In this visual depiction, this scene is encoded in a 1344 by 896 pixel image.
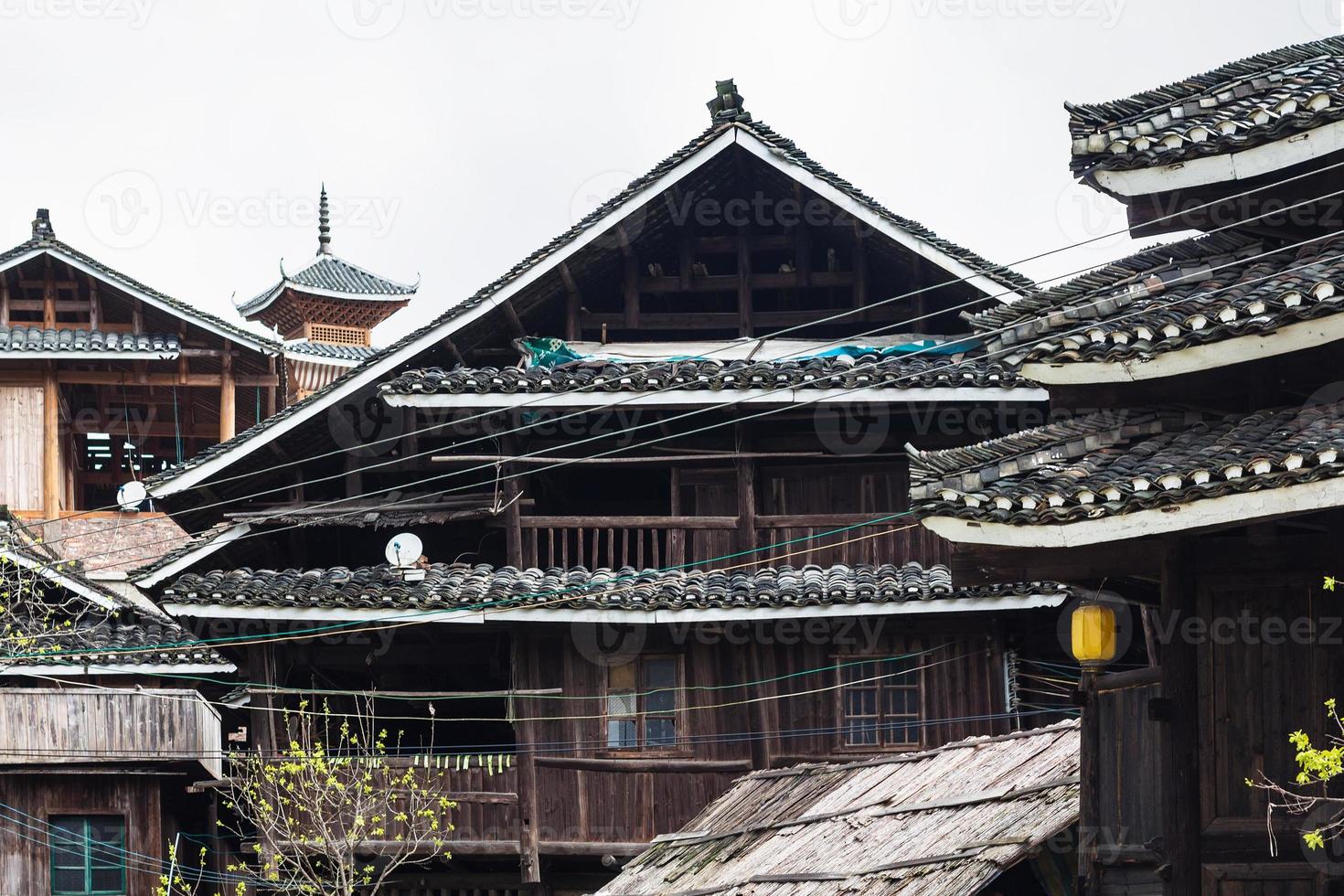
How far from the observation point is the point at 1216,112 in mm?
15125

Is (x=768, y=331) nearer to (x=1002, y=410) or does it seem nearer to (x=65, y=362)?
(x=1002, y=410)

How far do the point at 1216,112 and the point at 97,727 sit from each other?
20848 millimetres

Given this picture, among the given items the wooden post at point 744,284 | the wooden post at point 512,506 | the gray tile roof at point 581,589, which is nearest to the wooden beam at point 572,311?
the wooden post at point 512,506

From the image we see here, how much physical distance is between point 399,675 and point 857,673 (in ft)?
21.3

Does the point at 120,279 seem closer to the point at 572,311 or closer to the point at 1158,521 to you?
the point at 572,311

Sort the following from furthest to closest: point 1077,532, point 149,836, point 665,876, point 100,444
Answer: point 100,444
point 149,836
point 665,876
point 1077,532

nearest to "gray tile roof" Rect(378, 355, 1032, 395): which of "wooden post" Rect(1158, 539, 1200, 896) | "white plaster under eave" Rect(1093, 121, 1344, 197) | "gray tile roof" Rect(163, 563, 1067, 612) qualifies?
"gray tile roof" Rect(163, 563, 1067, 612)

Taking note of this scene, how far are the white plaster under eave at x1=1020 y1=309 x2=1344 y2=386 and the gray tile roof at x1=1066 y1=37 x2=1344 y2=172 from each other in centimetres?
169

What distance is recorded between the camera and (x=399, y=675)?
27.8 meters

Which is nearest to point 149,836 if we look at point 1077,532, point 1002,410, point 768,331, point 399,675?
point 399,675

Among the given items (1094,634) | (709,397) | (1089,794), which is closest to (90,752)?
(709,397)

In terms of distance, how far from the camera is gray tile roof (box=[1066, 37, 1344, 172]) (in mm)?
14484

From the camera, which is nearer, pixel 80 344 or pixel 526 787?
pixel 526 787

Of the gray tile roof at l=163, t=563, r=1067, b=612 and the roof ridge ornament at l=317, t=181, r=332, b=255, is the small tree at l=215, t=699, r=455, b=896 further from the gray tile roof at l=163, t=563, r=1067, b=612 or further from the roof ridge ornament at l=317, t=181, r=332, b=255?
the roof ridge ornament at l=317, t=181, r=332, b=255
